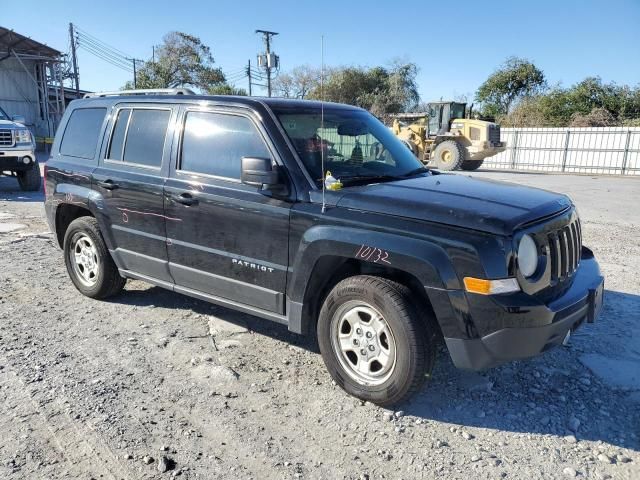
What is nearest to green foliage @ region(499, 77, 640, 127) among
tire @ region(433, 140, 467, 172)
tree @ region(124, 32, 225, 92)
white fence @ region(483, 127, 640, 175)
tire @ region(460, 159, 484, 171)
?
white fence @ region(483, 127, 640, 175)

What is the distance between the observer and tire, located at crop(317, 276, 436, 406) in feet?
10.0

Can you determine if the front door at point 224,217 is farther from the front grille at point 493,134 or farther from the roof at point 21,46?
the roof at point 21,46

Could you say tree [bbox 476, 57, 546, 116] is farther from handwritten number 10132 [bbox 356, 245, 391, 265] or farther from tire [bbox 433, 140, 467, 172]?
handwritten number 10132 [bbox 356, 245, 391, 265]

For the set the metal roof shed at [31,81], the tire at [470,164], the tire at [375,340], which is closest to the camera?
the tire at [375,340]

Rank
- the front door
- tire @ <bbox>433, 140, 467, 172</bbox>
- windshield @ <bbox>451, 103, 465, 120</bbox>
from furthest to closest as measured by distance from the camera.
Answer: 1. windshield @ <bbox>451, 103, 465, 120</bbox>
2. tire @ <bbox>433, 140, 467, 172</bbox>
3. the front door

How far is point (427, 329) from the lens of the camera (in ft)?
Answer: 10.1

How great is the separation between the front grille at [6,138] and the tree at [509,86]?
116ft

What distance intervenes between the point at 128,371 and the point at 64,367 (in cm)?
48

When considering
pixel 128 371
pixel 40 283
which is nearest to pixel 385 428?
pixel 128 371

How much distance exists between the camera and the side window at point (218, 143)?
3.80 m

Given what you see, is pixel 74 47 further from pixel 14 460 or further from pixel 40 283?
pixel 14 460

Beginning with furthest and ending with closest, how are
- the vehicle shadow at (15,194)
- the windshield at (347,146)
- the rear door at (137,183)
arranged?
the vehicle shadow at (15,194) → the rear door at (137,183) → the windshield at (347,146)

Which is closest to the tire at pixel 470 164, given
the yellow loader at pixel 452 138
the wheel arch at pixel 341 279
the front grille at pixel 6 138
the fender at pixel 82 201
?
the yellow loader at pixel 452 138

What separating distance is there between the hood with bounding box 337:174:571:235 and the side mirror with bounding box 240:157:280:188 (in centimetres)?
48
